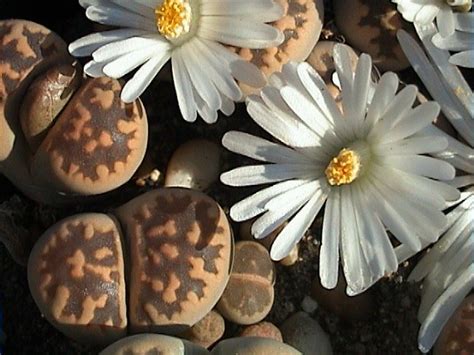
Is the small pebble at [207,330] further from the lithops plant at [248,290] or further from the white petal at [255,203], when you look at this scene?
the white petal at [255,203]

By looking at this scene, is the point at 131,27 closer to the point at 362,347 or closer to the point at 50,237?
the point at 50,237

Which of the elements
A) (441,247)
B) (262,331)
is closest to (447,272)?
(441,247)

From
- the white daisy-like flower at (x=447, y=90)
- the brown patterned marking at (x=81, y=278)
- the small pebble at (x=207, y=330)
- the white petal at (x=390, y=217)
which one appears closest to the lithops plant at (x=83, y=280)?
the brown patterned marking at (x=81, y=278)

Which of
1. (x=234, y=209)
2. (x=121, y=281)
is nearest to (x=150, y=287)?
(x=121, y=281)

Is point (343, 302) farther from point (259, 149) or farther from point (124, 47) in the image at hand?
point (124, 47)

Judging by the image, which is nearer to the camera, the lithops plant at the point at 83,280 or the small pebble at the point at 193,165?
the lithops plant at the point at 83,280

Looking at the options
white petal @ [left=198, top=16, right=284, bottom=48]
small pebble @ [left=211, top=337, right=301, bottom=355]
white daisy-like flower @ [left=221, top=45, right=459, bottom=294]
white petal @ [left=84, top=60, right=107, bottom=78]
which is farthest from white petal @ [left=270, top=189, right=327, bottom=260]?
white petal @ [left=84, top=60, right=107, bottom=78]

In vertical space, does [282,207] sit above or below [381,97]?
below

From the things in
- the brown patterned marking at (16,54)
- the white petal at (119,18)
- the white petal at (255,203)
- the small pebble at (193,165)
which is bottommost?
the small pebble at (193,165)
